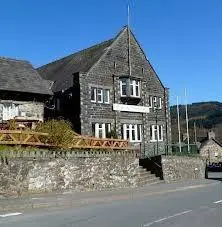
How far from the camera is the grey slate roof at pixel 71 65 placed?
39.8 m

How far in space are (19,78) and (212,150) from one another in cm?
5922

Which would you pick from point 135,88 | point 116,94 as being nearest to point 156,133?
point 135,88

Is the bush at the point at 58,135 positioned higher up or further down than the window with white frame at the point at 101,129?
further down

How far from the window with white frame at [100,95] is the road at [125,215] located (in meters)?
19.8

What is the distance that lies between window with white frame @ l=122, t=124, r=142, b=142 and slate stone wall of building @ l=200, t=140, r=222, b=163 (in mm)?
46987

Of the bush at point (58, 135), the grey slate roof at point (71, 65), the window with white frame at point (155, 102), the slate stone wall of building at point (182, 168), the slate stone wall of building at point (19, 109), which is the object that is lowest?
the slate stone wall of building at point (182, 168)

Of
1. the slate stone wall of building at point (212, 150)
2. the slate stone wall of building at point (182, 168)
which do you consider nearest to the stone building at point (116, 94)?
the slate stone wall of building at point (182, 168)

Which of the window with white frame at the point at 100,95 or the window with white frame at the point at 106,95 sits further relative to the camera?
the window with white frame at the point at 106,95

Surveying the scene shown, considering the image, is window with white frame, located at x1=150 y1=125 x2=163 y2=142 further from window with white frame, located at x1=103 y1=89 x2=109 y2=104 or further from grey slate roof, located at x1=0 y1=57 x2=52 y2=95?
grey slate roof, located at x1=0 y1=57 x2=52 y2=95

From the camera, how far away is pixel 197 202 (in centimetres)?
1936

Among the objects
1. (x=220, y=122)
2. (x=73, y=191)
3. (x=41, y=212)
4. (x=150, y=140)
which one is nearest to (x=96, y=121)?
(x=150, y=140)

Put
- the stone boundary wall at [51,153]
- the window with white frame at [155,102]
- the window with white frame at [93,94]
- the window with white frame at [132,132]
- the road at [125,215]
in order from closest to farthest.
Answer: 1. the road at [125,215]
2. the stone boundary wall at [51,153]
3. the window with white frame at [93,94]
4. the window with white frame at [132,132]
5. the window with white frame at [155,102]

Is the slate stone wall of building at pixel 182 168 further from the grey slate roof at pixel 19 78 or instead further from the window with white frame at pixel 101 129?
the grey slate roof at pixel 19 78

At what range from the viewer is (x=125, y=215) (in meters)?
14.8
